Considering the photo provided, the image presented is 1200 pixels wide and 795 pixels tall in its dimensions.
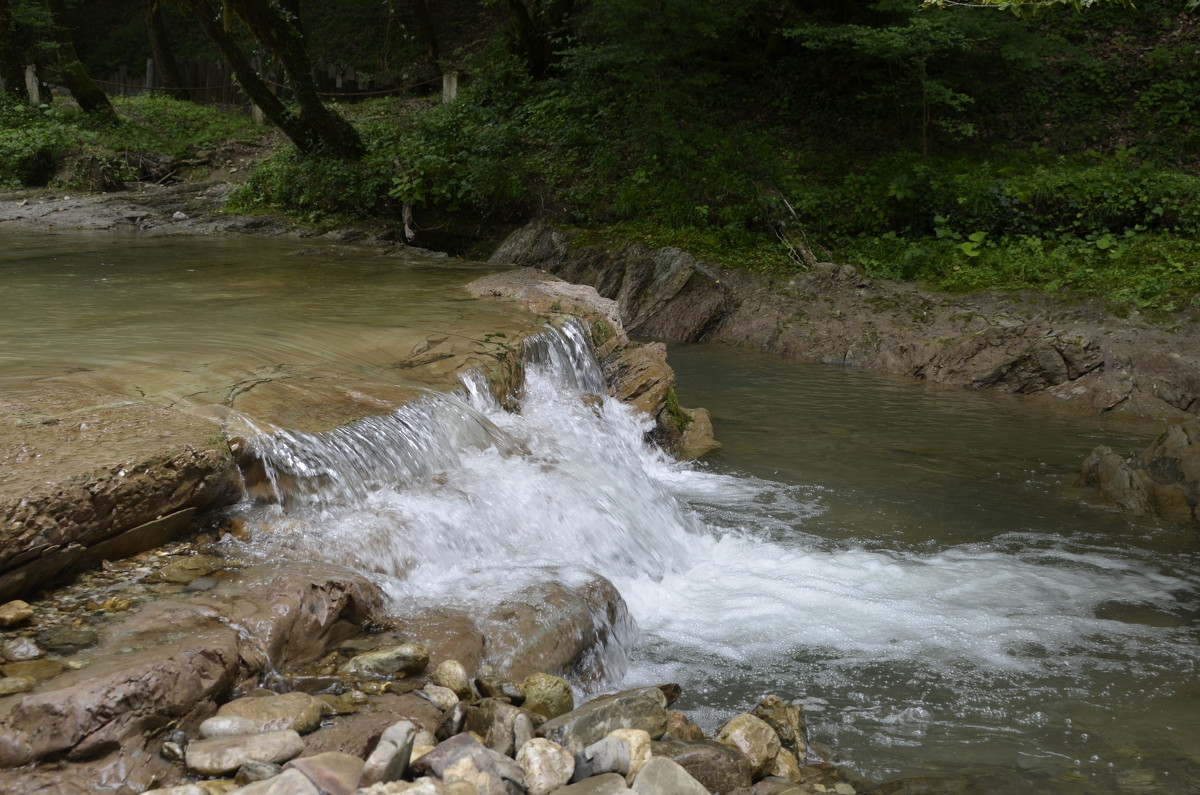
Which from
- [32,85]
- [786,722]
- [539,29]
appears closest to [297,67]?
[539,29]

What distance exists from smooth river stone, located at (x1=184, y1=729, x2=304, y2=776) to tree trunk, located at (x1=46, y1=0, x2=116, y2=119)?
782 inches

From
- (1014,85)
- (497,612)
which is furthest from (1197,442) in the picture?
(1014,85)

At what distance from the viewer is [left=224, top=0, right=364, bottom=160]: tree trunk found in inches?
599

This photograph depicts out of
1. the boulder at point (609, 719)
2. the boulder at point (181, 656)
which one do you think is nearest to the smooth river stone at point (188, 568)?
the boulder at point (181, 656)

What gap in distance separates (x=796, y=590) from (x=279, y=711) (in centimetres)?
327

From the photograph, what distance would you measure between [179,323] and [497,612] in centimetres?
396

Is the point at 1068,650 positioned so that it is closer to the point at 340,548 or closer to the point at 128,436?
the point at 340,548

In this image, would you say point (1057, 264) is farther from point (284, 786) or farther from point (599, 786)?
point (284, 786)

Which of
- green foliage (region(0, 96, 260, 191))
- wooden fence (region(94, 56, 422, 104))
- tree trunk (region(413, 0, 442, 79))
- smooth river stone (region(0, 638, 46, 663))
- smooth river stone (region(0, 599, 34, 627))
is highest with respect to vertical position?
tree trunk (region(413, 0, 442, 79))

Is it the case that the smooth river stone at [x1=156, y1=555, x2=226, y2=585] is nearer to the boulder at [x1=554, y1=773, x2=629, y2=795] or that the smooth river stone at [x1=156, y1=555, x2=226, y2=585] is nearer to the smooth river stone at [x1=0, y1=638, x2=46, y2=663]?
the smooth river stone at [x1=0, y1=638, x2=46, y2=663]

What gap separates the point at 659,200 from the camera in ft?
49.9

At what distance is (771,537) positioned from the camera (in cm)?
669

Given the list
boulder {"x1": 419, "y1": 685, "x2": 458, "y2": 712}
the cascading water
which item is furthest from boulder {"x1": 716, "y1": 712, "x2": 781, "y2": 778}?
boulder {"x1": 419, "y1": 685, "x2": 458, "y2": 712}

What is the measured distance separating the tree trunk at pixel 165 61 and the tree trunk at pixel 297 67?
9.90m
